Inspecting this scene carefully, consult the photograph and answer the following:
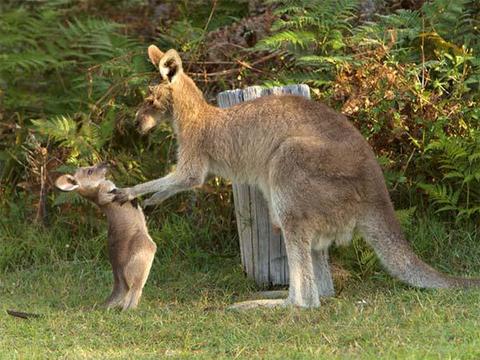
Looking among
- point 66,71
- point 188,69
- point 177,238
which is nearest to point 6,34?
point 66,71

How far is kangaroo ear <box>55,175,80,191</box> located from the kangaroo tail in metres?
2.27

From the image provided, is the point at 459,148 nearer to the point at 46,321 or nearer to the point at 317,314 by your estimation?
the point at 317,314

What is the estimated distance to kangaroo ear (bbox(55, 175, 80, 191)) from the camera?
7.55m

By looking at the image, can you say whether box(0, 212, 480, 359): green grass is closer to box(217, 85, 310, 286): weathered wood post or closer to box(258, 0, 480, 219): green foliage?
box(217, 85, 310, 286): weathered wood post

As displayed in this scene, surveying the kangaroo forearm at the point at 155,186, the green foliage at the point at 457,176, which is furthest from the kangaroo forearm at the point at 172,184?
the green foliage at the point at 457,176

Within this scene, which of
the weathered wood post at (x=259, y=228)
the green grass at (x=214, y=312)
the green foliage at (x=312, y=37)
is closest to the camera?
the green grass at (x=214, y=312)

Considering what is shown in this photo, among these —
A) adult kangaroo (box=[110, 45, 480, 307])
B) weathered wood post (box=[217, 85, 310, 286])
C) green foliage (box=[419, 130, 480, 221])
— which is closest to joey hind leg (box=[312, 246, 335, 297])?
adult kangaroo (box=[110, 45, 480, 307])

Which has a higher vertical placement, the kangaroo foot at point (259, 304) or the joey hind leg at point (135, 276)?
the joey hind leg at point (135, 276)

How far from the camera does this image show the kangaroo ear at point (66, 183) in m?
7.55

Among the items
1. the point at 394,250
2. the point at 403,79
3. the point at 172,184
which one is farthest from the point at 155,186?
the point at 403,79

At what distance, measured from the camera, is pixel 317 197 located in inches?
278

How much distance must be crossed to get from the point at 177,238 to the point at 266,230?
1.20 m

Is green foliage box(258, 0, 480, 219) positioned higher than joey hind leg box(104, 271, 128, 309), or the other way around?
green foliage box(258, 0, 480, 219)

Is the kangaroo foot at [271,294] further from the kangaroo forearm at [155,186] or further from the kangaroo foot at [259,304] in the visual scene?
the kangaroo forearm at [155,186]
